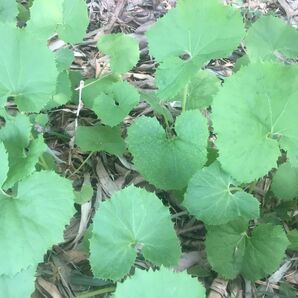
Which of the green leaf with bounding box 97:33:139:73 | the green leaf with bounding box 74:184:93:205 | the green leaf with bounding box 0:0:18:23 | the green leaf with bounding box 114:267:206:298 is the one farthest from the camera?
the green leaf with bounding box 0:0:18:23

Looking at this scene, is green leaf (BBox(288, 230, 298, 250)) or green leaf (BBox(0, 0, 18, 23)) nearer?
green leaf (BBox(288, 230, 298, 250))

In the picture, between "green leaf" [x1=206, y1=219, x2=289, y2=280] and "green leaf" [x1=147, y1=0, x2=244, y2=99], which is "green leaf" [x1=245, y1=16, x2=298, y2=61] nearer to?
"green leaf" [x1=147, y1=0, x2=244, y2=99]

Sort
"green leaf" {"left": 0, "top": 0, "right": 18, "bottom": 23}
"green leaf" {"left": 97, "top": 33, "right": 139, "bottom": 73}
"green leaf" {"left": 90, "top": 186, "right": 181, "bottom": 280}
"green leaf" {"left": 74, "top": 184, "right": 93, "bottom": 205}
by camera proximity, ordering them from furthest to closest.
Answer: "green leaf" {"left": 0, "top": 0, "right": 18, "bottom": 23}
"green leaf" {"left": 97, "top": 33, "right": 139, "bottom": 73}
"green leaf" {"left": 74, "top": 184, "right": 93, "bottom": 205}
"green leaf" {"left": 90, "top": 186, "right": 181, "bottom": 280}

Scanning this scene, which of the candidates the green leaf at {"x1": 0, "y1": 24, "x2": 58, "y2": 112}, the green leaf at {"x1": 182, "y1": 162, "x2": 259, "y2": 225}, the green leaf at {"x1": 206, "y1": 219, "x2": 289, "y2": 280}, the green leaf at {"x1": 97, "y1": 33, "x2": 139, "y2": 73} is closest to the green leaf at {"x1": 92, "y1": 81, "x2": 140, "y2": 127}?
the green leaf at {"x1": 97, "y1": 33, "x2": 139, "y2": 73}

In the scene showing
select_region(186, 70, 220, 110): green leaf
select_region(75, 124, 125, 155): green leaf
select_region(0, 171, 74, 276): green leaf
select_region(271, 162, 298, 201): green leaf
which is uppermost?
select_region(186, 70, 220, 110): green leaf

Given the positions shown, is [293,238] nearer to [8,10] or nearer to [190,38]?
[190,38]

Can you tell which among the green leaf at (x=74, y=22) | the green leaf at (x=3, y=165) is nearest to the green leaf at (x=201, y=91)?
the green leaf at (x=74, y=22)

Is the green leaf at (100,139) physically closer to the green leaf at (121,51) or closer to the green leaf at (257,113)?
the green leaf at (121,51)
